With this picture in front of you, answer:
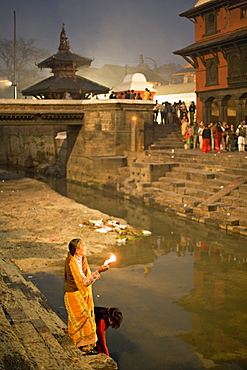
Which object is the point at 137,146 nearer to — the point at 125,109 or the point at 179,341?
the point at 125,109

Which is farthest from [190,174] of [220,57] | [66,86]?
[66,86]

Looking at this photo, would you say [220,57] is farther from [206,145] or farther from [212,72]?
[206,145]

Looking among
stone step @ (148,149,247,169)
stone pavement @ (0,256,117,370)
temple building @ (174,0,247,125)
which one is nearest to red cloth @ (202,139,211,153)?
stone step @ (148,149,247,169)

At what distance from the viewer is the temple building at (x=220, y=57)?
24172 mm

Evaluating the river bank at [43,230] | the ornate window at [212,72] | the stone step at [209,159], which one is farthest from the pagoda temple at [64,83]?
the river bank at [43,230]

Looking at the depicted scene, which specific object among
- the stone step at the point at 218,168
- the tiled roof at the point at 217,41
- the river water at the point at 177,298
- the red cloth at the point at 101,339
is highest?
the tiled roof at the point at 217,41

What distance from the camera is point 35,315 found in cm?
581

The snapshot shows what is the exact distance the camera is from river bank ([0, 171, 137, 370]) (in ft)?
14.6

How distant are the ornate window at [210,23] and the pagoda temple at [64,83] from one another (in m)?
8.20

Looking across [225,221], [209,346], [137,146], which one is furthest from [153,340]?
[137,146]

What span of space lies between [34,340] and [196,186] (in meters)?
11.8

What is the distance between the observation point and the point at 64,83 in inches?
1246

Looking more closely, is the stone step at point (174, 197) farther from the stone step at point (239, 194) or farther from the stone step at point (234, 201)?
the stone step at point (239, 194)

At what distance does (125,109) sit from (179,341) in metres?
17.8
